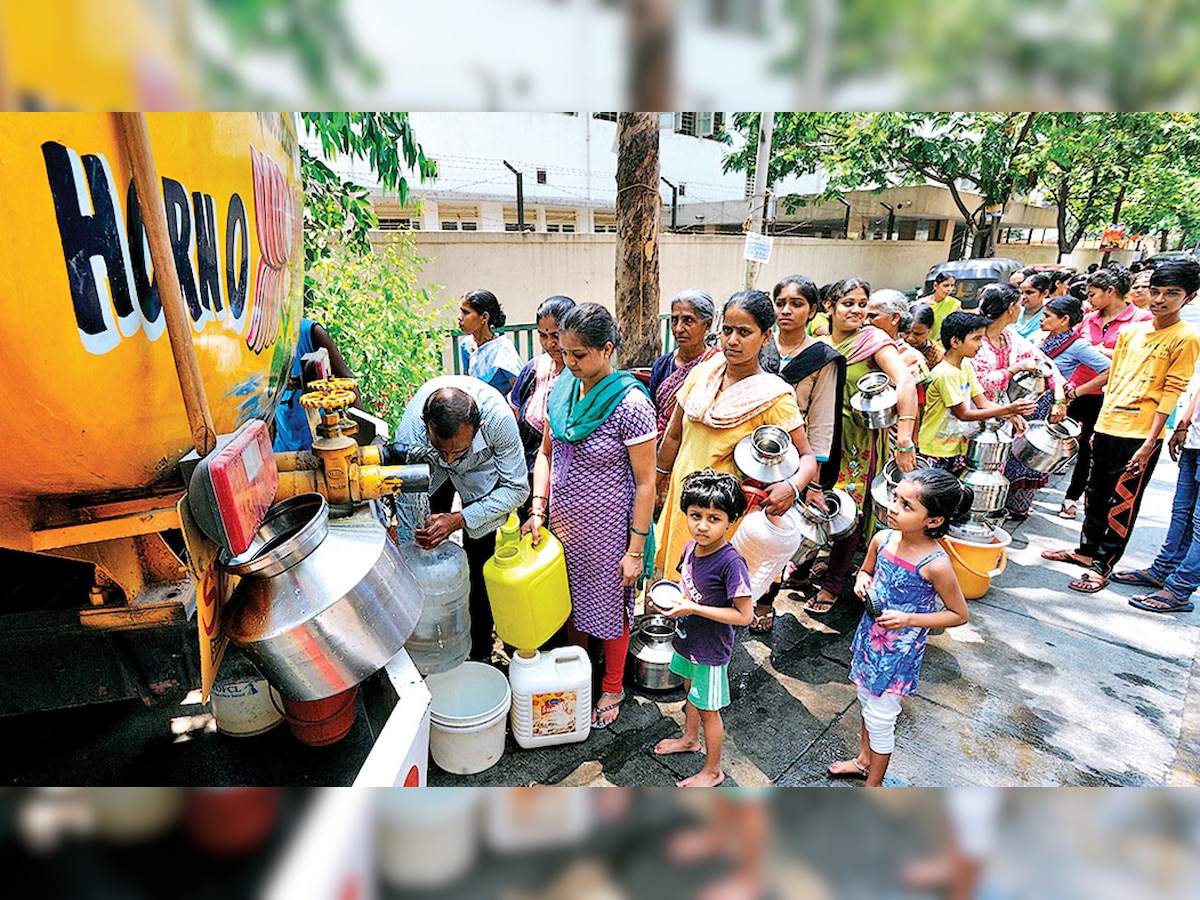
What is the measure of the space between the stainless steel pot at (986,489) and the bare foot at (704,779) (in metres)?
2.43

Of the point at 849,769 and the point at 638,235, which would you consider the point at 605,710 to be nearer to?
the point at 849,769

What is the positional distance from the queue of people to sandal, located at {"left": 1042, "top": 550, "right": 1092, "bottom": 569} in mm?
13

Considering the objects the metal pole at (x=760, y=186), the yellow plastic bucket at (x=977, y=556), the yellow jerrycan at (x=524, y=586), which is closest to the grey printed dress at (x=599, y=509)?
the yellow jerrycan at (x=524, y=586)

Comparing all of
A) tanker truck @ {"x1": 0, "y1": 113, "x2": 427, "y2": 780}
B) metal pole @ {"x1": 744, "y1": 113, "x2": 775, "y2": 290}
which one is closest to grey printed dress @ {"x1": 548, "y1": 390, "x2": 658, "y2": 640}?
tanker truck @ {"x1": 0, "y1": 113, "x2": 427, "y2": 780}

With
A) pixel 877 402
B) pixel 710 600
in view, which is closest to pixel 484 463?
pixel 710 600

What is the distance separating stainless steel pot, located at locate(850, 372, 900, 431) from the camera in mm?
3340

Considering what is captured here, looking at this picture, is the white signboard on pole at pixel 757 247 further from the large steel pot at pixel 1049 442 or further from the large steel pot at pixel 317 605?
the large steel pot at pixel 317 605

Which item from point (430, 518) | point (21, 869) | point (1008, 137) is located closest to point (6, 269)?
point (21, 869)

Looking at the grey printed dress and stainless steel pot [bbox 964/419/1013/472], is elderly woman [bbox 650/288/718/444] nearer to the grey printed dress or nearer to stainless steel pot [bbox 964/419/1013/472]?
the grey printed dress

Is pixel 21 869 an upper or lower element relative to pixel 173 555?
upper

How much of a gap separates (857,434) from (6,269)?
3.75 meters

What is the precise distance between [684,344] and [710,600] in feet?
4.71
